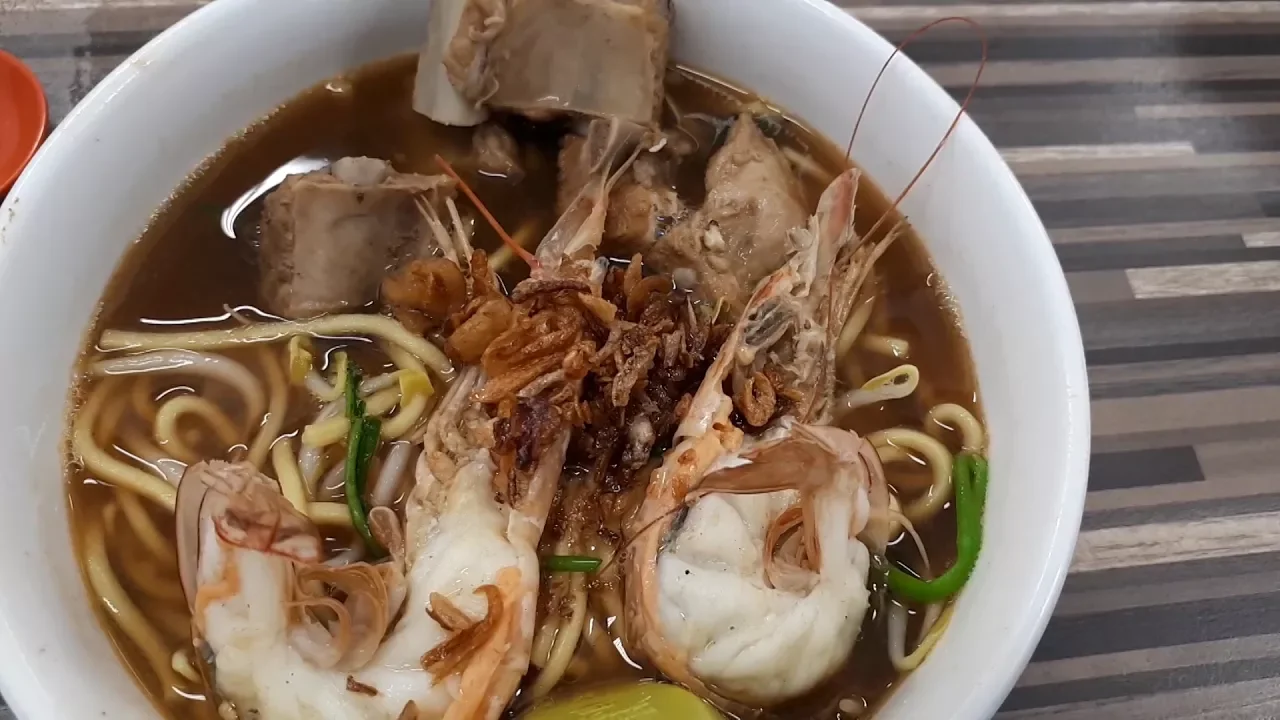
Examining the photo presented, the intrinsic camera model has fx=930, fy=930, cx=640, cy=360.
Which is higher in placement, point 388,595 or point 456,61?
point 456,61

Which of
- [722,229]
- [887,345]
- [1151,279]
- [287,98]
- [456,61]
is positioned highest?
[456,61]

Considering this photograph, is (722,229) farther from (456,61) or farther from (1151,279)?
(1151,279)

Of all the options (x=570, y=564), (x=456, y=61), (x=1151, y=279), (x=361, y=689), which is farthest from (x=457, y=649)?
(x=1151, y=279)

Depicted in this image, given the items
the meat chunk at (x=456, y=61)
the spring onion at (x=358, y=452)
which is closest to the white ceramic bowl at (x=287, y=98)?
the meat chunk at (x=456, y=61)

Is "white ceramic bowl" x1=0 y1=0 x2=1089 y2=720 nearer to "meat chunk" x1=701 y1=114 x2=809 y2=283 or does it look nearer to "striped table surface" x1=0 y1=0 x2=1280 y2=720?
"meat chunk" x1=701 y1=114 x2=809 y2=283

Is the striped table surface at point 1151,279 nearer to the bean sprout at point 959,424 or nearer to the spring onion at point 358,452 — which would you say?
the bean sprout at point 959,424

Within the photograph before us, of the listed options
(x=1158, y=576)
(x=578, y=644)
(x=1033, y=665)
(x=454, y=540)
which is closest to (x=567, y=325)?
(x=454, y=540)
